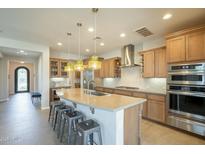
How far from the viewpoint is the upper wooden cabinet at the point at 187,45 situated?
265cm

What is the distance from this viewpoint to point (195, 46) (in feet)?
8.94

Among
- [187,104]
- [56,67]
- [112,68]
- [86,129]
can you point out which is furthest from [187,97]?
[56,67]

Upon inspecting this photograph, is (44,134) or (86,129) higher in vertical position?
(86,129)

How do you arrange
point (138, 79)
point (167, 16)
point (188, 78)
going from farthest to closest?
point (138, 79) → point (188, 78) → point (167, 16)

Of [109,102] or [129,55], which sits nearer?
[109,102]

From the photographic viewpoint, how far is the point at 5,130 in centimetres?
302

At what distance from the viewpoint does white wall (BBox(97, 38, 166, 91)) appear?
4125 mm

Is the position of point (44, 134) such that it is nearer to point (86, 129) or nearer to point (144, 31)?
point (86, 129)

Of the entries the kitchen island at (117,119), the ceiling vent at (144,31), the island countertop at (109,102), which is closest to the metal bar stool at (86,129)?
the kitchen island at (117,119)

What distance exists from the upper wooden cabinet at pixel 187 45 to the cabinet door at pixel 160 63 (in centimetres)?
53

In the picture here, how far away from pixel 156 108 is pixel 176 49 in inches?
67.6

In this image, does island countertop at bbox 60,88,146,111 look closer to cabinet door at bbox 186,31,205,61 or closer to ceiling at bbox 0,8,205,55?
cabinet door at bbox 186,31,205,61

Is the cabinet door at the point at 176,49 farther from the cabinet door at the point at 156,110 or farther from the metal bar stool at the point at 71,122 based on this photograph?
the metal bar stool at the point at 71,122
